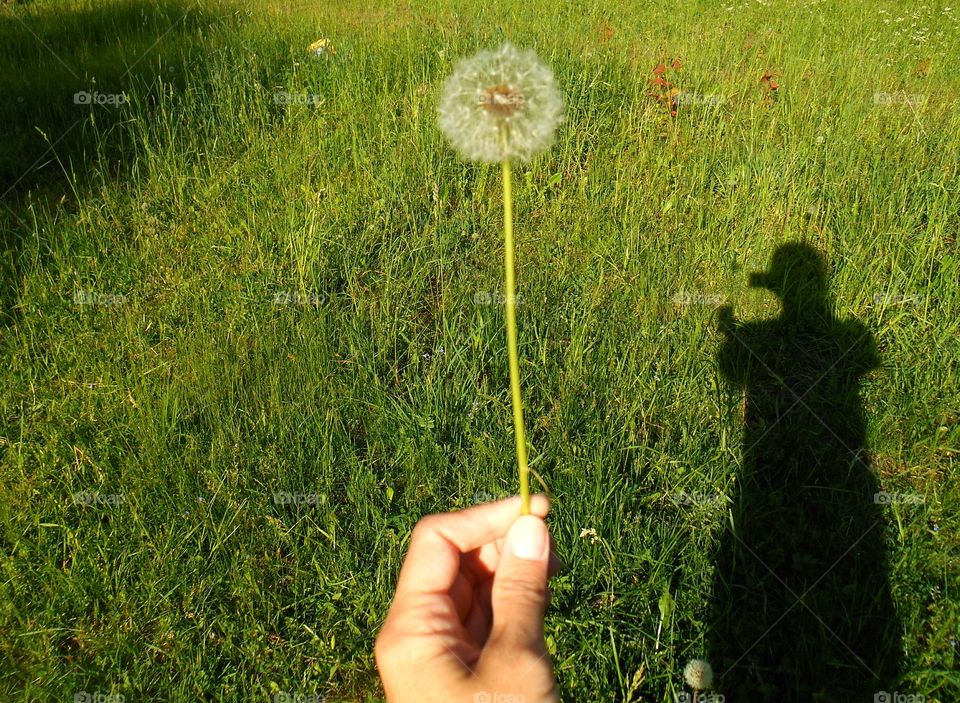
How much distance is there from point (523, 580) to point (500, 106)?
0.82 metres

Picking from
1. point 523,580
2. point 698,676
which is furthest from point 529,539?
point 698,676

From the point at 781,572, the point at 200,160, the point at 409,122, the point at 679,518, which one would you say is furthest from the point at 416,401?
the point at 200,160

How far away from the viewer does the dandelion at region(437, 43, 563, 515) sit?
115 centimetres

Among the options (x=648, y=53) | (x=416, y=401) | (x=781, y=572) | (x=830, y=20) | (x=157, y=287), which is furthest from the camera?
(x=830, y=20)

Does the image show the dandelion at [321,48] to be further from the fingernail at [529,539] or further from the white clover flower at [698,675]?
the fingernail at [529,539]

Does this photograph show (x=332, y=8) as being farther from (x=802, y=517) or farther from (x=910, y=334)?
(x=802, y=517)

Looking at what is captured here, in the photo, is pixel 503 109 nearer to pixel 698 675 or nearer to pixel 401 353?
pixel 698 675

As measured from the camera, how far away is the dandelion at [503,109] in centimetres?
115

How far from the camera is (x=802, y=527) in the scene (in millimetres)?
2770

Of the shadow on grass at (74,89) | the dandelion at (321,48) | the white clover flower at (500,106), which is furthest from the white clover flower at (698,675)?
the dandelion at (321,48)

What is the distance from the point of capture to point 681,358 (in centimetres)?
326

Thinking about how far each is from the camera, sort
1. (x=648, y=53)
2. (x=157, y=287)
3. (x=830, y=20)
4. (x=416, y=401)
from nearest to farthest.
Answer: (x=416, y=401) → (x=157, y=287) → (x=648, y=53) → (x=830, y=20)

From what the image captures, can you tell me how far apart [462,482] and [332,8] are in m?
6.79

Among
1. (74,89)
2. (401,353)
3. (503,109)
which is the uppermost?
(503,109)
